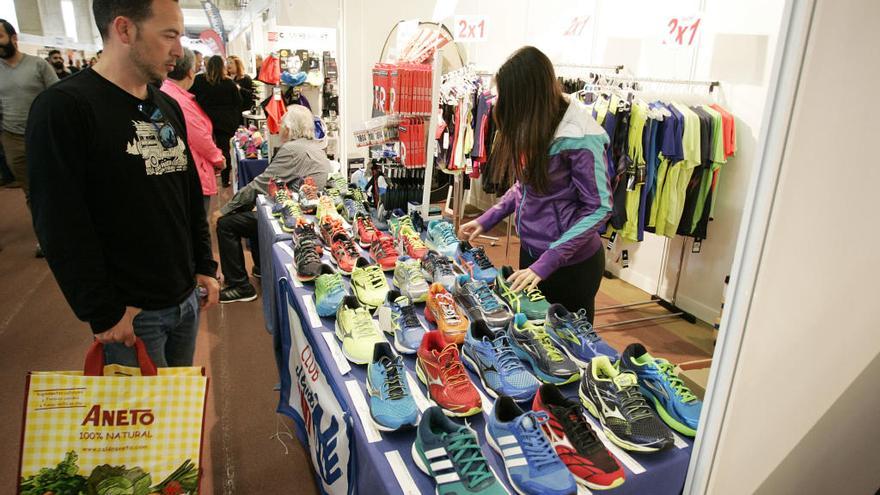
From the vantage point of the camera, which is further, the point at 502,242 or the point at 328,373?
the point at 502,242

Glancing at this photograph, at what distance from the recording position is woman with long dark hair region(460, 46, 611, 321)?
5.83ft

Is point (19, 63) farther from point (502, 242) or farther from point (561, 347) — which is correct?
point (561, 347)

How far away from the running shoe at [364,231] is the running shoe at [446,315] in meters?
0.77

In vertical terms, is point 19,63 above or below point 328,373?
above

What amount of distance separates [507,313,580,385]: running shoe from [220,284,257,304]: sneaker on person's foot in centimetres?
304

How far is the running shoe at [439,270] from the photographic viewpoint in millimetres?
1923

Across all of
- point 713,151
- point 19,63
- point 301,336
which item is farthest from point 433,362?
point 19,63

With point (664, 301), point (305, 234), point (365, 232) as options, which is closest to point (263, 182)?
point (305, 234)

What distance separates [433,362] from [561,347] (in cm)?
41

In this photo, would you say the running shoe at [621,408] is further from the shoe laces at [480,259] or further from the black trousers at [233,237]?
the black trousers at [233,237]

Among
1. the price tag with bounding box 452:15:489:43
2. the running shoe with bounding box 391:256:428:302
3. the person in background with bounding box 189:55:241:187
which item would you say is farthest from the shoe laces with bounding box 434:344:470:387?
the person in background with bounding box 189:55:241:187

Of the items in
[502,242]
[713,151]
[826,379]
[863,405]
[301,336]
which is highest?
[713,151]

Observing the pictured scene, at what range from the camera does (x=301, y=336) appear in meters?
1.88

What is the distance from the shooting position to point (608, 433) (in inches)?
46.4
